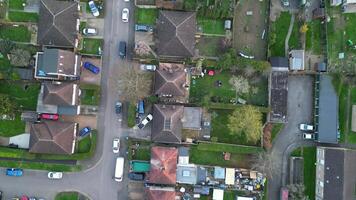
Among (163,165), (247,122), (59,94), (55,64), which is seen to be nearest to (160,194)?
(163,165)

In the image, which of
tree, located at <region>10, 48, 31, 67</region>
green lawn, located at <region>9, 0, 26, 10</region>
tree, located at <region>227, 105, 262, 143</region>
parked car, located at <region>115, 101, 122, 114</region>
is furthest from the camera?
green lawn, located at <region>9, 0, 26, 10</region>

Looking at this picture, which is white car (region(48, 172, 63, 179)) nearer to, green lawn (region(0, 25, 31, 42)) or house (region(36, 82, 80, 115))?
house (region(36, 82, 80, 115))

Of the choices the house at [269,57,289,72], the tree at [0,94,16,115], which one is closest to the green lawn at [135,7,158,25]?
the house at [269,57,289,72]

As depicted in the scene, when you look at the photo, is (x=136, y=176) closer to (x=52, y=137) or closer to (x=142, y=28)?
(x=52, y=137)

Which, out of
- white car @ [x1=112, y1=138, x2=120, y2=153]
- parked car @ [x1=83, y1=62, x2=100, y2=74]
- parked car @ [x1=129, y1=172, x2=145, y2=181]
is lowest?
parked car @ [x1=129, y1=172, x2=145, y2=181]

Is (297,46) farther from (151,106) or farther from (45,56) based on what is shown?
(45,56)

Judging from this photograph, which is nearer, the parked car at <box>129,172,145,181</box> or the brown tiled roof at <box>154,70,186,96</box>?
the brown tiled roof at <box>154,70,186,96</box>

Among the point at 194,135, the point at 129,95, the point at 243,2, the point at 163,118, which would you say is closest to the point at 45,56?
the point at 129,95

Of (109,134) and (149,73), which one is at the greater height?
(149,73)
